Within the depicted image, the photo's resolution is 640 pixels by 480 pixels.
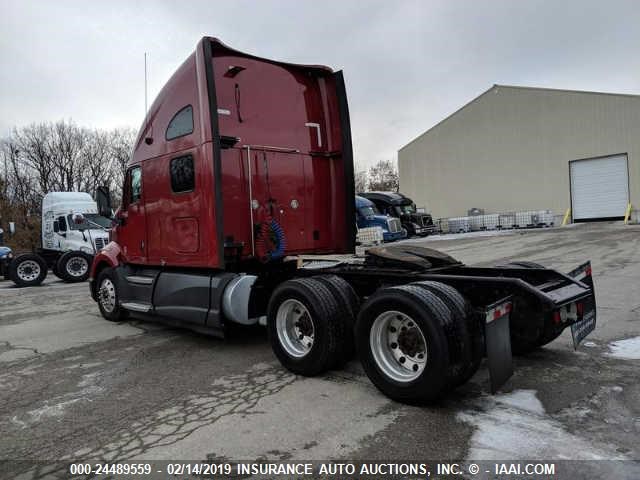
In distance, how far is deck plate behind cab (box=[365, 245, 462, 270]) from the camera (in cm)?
480

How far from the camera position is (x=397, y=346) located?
3912 millimetres

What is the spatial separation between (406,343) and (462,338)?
534 mm

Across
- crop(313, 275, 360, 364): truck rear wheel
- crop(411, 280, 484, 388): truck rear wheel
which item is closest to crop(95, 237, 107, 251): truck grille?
crop(313, 275, 360, 364): truck rear wheel

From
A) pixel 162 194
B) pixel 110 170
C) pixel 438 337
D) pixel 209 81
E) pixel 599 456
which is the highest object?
pixel 110 170

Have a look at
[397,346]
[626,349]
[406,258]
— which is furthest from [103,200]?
[626,349]

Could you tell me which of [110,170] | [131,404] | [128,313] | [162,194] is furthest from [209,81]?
[110,170]

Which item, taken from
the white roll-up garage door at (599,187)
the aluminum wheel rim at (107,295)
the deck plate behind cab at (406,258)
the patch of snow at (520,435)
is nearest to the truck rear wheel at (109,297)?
the aluminum wheel rim at (107,295)

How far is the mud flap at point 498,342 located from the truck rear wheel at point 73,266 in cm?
1515

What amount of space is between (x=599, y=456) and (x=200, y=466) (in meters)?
Answer: 2.41

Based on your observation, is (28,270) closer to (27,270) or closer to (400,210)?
(27,270)

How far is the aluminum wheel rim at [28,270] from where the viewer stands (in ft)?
49.5

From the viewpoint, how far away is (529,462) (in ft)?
9.20

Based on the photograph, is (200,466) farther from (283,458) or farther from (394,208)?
(394,208)

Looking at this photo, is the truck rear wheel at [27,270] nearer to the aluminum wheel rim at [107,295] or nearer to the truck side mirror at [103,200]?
the aluminum wheel rim at [107,295]
